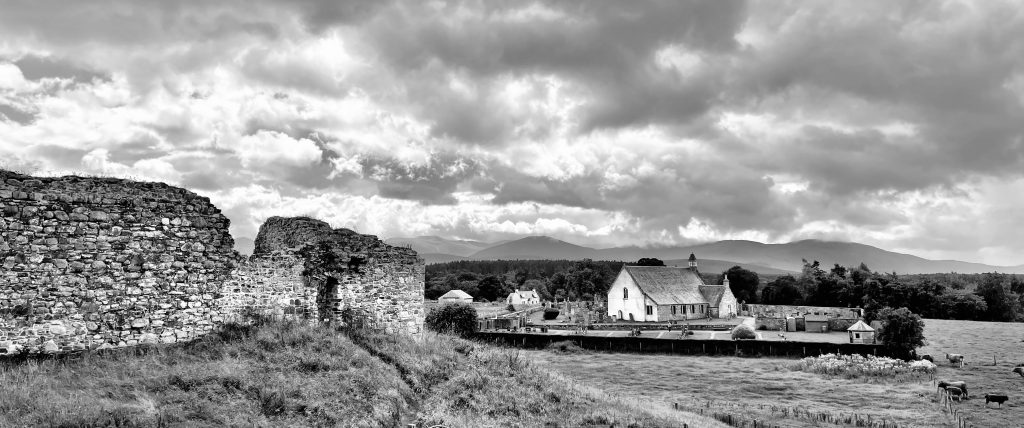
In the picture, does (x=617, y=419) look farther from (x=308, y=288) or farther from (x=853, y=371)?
(x=853, y=371)

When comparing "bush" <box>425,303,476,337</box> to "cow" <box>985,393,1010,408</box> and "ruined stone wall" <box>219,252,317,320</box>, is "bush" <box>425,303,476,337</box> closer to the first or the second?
"cow" <box>985,393,1010,408</box>

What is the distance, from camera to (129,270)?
12539 mm

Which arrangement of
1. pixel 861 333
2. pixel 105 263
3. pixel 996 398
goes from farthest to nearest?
pixel 861 333 < pixel 996 398 < pixel 105 263

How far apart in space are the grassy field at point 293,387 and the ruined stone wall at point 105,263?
52 centimetres

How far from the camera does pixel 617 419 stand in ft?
54.7

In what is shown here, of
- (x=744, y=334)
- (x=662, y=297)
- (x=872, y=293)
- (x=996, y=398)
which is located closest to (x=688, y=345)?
(x=744, y=334)

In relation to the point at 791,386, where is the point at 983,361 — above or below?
above

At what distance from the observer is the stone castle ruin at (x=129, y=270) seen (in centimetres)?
1141

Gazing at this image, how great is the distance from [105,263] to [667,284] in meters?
73.4

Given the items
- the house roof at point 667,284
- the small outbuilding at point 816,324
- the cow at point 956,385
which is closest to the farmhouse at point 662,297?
the house roof at point 667,284

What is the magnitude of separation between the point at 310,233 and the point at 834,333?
→ 58753 millimetres

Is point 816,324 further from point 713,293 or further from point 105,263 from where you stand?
point 105,263

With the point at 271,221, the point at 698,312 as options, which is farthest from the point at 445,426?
the point at 698,312

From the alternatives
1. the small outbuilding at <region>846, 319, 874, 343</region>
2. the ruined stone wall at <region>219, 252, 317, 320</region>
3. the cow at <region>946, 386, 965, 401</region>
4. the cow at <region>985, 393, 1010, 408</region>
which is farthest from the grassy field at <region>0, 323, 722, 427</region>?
the small outbuilding at <region>846, 319, 874, 343</region>
